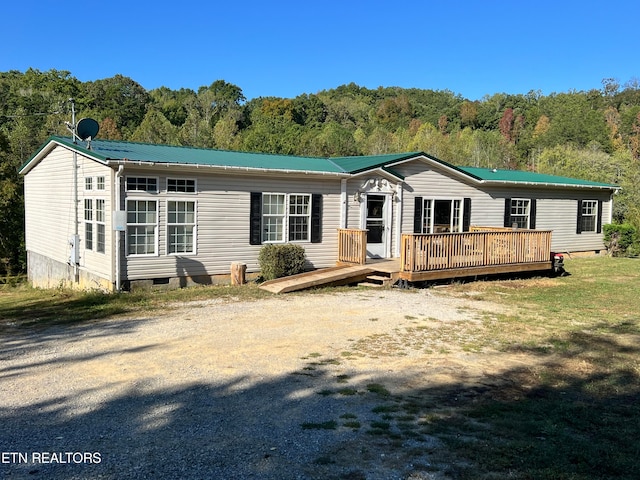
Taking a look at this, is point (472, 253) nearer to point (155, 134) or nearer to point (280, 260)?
point (280, 260)

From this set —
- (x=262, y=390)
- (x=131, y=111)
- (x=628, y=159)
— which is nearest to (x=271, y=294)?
(x=262, y=390)

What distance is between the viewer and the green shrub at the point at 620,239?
22031 millimetres

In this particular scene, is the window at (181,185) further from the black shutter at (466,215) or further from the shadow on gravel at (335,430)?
the black shutter at (466,215)

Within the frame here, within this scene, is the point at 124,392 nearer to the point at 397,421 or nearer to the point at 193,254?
the point at 397,421

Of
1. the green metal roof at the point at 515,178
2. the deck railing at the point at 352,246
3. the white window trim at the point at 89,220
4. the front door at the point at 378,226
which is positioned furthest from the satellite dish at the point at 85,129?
the green metal roof at the point at 515,178

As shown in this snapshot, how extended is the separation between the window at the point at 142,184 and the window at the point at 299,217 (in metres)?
3.57

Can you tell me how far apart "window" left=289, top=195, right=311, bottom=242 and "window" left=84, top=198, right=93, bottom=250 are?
483 cm

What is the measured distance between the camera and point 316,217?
49.0 feet

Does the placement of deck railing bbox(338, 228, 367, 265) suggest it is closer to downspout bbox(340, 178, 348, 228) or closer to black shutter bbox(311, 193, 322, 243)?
downspout bbox(340, 178, 348, 228)

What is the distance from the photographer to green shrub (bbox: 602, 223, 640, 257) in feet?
72.3

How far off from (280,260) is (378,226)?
361 centimetres

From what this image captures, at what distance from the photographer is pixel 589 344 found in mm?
8180

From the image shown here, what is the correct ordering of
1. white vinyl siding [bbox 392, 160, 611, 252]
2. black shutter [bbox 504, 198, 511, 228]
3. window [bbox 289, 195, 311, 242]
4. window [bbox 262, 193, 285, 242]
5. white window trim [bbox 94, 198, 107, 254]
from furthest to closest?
1. black shutter [bbox 504, 198, 511, 228]
2. white vinyl siding [bbox 392, 160, 611, 252]
3. window [bbox 289, 195, 311, 242]
4. window [bbox 262, 193, 285, 242]
5. white window trim [bbox 94, 198, 107, 254]

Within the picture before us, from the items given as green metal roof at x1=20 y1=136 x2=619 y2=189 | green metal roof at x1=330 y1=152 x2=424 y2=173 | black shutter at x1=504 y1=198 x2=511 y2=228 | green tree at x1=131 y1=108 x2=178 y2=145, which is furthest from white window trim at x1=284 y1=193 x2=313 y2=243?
green tree at x1=131 y1=108 x2=178 y2=145
